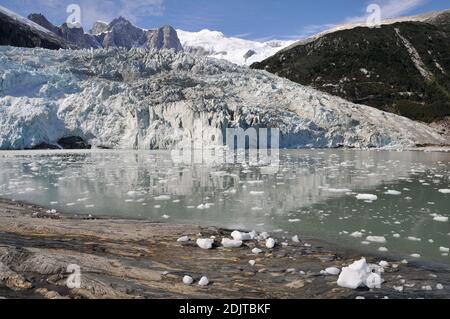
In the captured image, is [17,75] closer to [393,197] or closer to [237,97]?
[237,97]

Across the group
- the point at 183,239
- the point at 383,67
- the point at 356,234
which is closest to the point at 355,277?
the point at 356,234

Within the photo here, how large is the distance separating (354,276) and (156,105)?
88.9 feet

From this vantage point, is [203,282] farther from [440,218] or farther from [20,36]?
[20,36]

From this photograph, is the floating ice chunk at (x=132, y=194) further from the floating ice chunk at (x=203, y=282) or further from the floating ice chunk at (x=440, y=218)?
the floating ice chunk at (x=440, y=218)

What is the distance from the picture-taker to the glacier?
95.5 feet

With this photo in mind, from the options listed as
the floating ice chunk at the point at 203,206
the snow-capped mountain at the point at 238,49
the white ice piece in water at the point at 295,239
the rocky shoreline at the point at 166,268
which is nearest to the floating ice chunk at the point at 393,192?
the floating ice chunk at the point at 203,206

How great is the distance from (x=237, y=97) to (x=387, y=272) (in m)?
29.7

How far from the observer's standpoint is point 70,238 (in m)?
6.75

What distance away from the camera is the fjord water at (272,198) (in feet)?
25.0

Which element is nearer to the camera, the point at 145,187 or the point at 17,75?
the point at 145,187

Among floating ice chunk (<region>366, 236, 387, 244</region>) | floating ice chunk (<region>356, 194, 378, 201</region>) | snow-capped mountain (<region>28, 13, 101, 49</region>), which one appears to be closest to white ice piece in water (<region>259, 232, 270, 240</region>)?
floating ice chunk (<region>366, 236, 387, 244</region>)

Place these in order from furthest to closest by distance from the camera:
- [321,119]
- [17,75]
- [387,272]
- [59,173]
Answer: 1. [321,119]
2. [17,75]
3. [59,173]
4. [387,272]

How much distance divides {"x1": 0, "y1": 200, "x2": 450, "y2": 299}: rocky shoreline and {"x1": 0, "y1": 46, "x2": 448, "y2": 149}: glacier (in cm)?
2268
